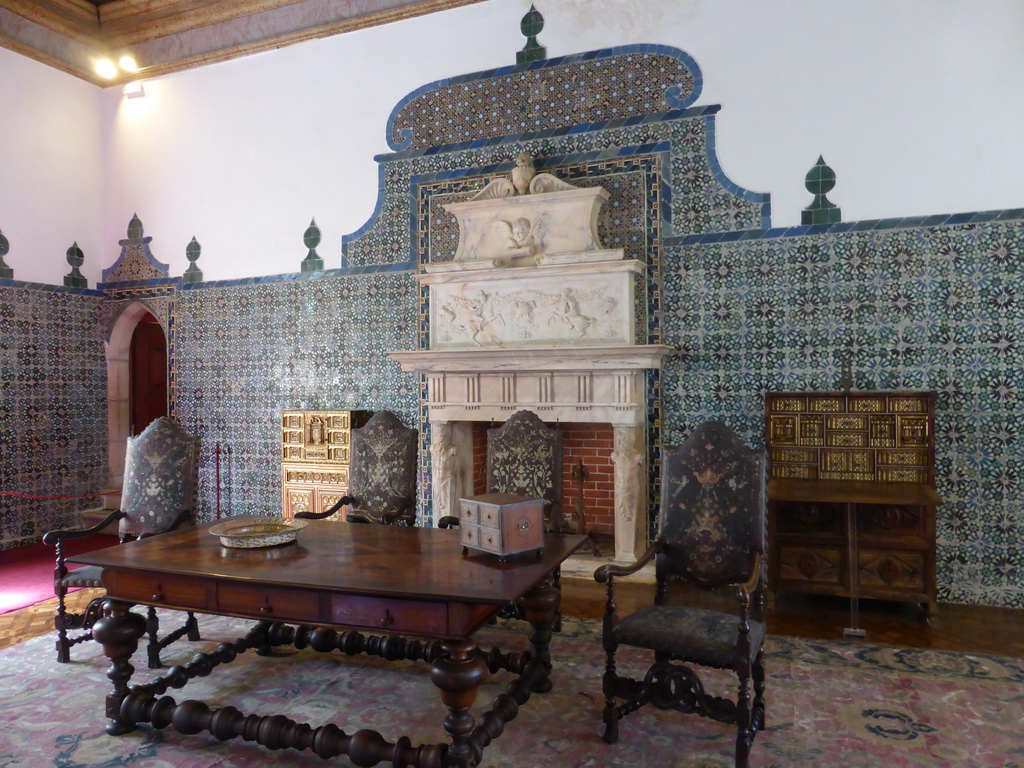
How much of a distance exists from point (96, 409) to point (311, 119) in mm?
3690

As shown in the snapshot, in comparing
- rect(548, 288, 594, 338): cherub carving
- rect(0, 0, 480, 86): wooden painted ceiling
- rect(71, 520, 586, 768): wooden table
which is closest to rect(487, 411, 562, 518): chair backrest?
rect(71, 520, 586, 768): wooden table

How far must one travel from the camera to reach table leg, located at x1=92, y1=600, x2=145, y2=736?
9.88ft

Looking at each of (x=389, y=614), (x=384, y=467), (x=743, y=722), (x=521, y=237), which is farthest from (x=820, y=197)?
(x=389, y=614)

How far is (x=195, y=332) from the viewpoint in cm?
704

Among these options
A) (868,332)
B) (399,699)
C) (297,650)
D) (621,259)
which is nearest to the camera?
(399,699)

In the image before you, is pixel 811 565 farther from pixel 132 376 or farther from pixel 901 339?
pixel 132 376

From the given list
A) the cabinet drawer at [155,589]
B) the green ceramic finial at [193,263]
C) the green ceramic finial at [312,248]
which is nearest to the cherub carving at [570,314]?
the green ceramic finial at [312,248]

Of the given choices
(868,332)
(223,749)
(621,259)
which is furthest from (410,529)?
(868,332)

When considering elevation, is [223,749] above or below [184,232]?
below

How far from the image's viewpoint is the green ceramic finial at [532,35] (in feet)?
19.0

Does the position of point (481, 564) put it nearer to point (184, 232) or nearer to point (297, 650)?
point (297, 650)

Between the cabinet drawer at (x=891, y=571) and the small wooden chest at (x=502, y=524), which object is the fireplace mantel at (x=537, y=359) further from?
the small wooden chest at (x=502, y=524)

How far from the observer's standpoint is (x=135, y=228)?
7371 mm

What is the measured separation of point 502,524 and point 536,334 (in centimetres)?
291
